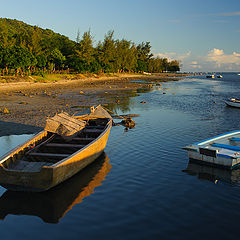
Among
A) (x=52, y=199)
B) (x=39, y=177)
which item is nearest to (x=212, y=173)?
(x=52, y=199)

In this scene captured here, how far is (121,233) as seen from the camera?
7.69 metres

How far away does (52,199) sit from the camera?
32.5ft

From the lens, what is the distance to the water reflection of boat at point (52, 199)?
29.6ft

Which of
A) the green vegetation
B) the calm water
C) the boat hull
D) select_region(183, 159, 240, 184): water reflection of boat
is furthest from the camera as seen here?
the green vegetation

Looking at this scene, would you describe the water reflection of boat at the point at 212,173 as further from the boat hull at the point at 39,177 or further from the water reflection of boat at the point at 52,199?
the boat hull at the point at 39,177

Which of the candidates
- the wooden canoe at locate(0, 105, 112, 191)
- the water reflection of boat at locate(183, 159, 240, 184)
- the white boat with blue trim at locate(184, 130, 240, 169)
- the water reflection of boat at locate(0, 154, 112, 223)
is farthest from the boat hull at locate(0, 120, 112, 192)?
the white boat with blue trim at locate(184, 130, 240, 169)

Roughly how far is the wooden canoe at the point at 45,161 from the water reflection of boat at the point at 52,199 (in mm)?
409

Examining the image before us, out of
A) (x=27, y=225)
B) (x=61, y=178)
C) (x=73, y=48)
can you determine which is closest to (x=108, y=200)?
(x=61, y=178)

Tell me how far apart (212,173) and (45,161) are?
27.8ft

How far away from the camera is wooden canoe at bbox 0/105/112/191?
954cm

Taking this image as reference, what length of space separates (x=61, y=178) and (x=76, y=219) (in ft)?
7.66

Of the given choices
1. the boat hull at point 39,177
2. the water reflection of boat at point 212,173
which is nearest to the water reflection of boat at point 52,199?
the boat hull at point 39,177

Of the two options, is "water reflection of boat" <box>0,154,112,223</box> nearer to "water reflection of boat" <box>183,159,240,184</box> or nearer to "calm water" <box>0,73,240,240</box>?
"calm water" <box>0,73,240,240</box>

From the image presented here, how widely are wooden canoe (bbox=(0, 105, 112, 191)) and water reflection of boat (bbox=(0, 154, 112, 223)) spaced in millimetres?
409
